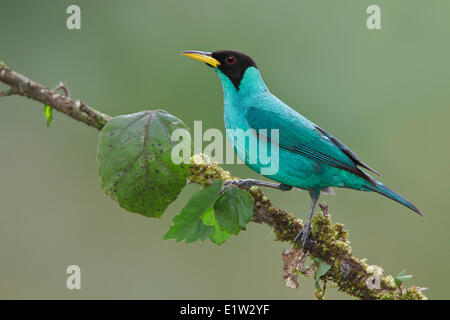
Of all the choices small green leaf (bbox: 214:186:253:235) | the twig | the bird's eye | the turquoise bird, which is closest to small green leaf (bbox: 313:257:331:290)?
the turquoise bird

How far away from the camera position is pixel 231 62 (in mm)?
4094

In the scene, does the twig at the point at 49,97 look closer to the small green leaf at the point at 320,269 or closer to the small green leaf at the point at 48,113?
the small green leaf at the point at 48,113

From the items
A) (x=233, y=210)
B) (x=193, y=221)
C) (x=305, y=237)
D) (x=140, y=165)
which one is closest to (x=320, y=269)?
(x=305, y=237)

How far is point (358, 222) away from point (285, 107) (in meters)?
3.46

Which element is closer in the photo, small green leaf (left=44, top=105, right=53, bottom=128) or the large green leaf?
the large green leaf

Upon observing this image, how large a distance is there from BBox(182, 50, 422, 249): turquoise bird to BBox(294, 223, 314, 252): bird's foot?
0.33 metres

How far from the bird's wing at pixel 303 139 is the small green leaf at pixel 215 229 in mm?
1145

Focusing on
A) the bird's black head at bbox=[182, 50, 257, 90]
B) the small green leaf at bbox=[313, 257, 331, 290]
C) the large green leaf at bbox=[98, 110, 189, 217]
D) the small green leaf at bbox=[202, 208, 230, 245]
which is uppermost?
the bird's black head at bbox=[182, 50, 257, 90]

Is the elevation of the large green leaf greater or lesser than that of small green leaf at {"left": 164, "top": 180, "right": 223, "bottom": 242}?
greater

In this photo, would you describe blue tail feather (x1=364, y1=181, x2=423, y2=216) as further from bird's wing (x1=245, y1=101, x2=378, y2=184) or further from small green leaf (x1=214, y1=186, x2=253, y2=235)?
small green leaf (x1=214, y1=186, x2=253, y2=235)

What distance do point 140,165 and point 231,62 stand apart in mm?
1655

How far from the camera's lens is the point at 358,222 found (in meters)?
6.98

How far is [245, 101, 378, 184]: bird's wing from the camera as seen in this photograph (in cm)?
377

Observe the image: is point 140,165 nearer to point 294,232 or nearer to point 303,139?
point 294,232
